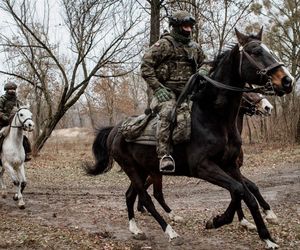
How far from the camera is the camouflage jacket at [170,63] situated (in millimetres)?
7141

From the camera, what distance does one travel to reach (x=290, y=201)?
1069cm

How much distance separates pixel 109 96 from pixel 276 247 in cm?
4808

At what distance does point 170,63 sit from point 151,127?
1072mm

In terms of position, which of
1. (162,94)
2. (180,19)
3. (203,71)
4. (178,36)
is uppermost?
(180,19)

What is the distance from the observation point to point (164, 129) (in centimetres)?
683

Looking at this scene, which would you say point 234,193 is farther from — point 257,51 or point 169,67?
point 169,67

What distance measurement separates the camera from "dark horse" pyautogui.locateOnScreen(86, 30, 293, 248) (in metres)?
6.07

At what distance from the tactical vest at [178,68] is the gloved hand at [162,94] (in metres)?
0.25

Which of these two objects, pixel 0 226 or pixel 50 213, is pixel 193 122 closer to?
pixel 0 226

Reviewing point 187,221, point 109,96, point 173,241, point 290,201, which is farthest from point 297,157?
point 109,96

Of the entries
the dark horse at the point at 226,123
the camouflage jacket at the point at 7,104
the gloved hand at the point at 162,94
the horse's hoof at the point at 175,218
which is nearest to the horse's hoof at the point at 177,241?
the dark horse at the point at 226,123

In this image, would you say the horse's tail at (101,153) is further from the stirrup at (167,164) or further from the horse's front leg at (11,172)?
the horse's front leg at (11,172)

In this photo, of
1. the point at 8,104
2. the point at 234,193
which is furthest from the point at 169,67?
the point at 8,104

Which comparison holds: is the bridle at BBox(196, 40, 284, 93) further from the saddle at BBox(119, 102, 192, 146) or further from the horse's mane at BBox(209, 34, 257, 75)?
the saddle at BBox(119, 102, 192, 146)
